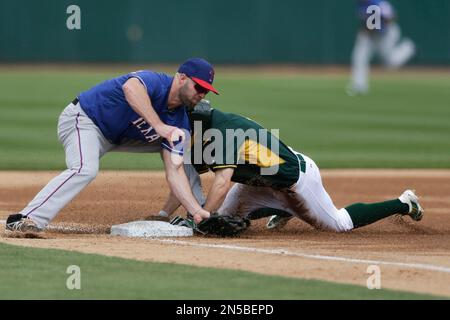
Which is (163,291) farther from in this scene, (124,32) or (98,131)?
(124,32)

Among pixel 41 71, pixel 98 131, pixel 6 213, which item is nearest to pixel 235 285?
pixel 98 131

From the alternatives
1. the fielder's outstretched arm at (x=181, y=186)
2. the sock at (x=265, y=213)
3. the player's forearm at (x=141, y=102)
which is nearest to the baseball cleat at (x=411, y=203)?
the sock at (x=265, y=213)

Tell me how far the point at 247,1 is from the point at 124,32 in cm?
352

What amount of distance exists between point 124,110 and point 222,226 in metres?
1.04

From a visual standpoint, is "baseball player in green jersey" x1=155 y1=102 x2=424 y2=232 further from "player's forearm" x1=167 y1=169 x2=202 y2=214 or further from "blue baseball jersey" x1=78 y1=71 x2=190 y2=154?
"blue baseball jersey" x1=78 y1=71 x2=190 y2=154

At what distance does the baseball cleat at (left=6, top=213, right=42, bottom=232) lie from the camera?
7215 mm

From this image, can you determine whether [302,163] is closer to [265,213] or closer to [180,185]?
[265,213]

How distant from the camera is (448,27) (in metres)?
30.5

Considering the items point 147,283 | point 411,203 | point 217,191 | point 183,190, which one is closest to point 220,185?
point 217,191

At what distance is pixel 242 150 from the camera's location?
745 cm

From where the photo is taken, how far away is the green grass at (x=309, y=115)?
13672 millimetres

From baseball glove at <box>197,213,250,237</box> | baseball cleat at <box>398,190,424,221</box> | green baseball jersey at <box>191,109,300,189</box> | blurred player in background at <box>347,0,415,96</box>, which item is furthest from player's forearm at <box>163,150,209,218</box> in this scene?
blurred player in background at <box>347,0,415,96</box>

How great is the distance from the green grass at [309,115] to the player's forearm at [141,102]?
5.37 meters

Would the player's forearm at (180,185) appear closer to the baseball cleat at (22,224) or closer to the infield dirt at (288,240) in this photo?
the infield dirt at (288,240)
